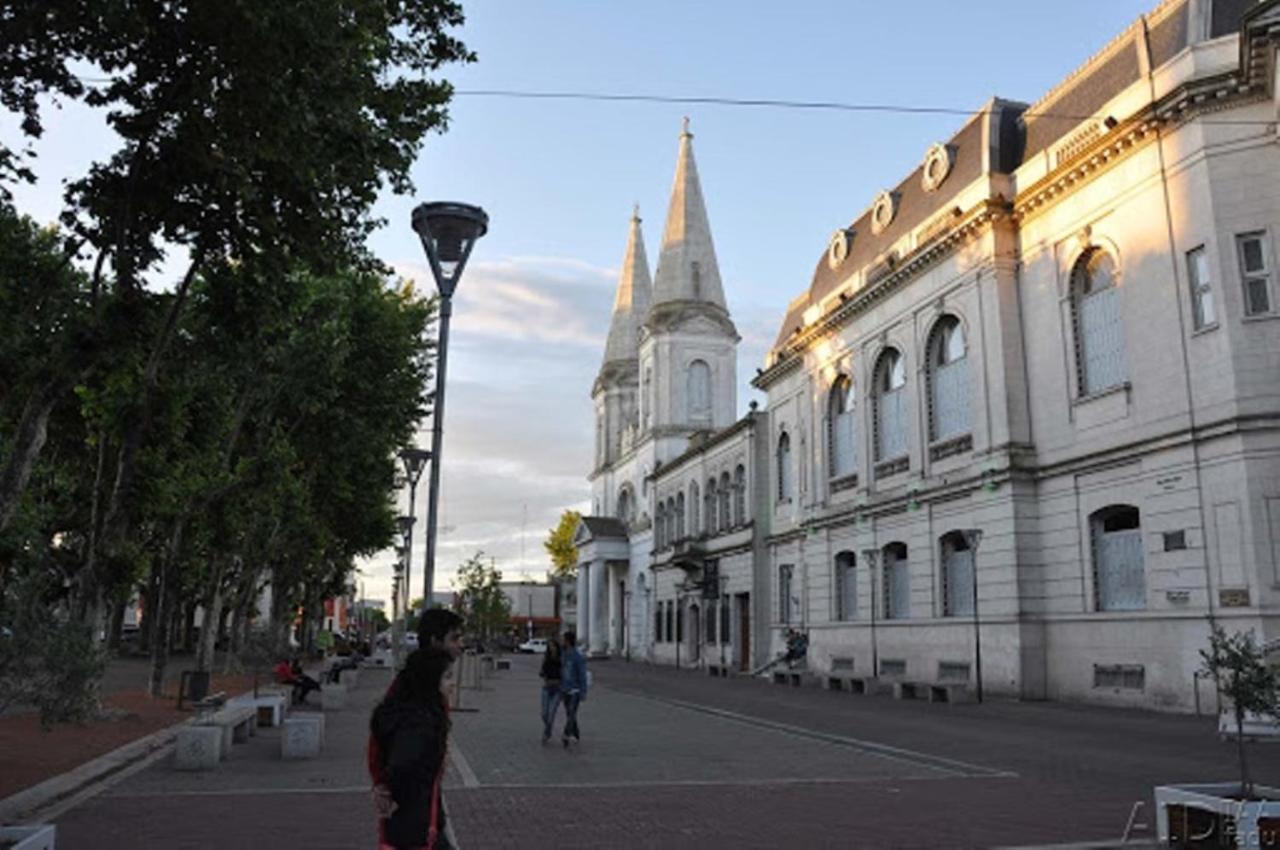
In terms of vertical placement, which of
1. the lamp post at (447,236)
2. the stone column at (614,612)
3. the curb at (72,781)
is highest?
the lamp post at (447,236)

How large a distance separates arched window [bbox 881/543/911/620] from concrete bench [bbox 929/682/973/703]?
5283 millimetres

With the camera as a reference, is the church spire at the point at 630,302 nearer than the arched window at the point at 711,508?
No

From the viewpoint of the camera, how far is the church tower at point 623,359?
7944 centimetres

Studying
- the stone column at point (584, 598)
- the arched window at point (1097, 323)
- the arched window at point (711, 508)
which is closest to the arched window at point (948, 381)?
the arched window at point (1097, 323)

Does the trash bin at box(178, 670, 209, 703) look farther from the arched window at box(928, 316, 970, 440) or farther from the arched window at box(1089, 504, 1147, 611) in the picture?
the arched window at box(928, 316, 970, 440)

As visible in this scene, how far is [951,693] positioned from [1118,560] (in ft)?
17.1

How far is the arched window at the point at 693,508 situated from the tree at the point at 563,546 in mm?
52934

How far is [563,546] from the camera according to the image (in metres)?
112

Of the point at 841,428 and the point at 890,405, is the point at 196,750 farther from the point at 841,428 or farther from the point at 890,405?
the point at 841,428

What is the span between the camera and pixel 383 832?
14.6 feet

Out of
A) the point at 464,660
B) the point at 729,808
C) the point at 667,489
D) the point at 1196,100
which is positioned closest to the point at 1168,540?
the point at 1196,100

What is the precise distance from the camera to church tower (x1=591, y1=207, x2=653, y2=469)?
79438mm

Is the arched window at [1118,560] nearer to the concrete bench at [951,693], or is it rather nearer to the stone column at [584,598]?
the concrete bench at [951,693]

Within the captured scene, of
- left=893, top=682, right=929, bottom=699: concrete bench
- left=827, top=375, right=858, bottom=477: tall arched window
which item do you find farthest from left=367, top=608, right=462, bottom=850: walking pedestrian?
left=827, top=375, right=858, bottom=477: tall arched window
